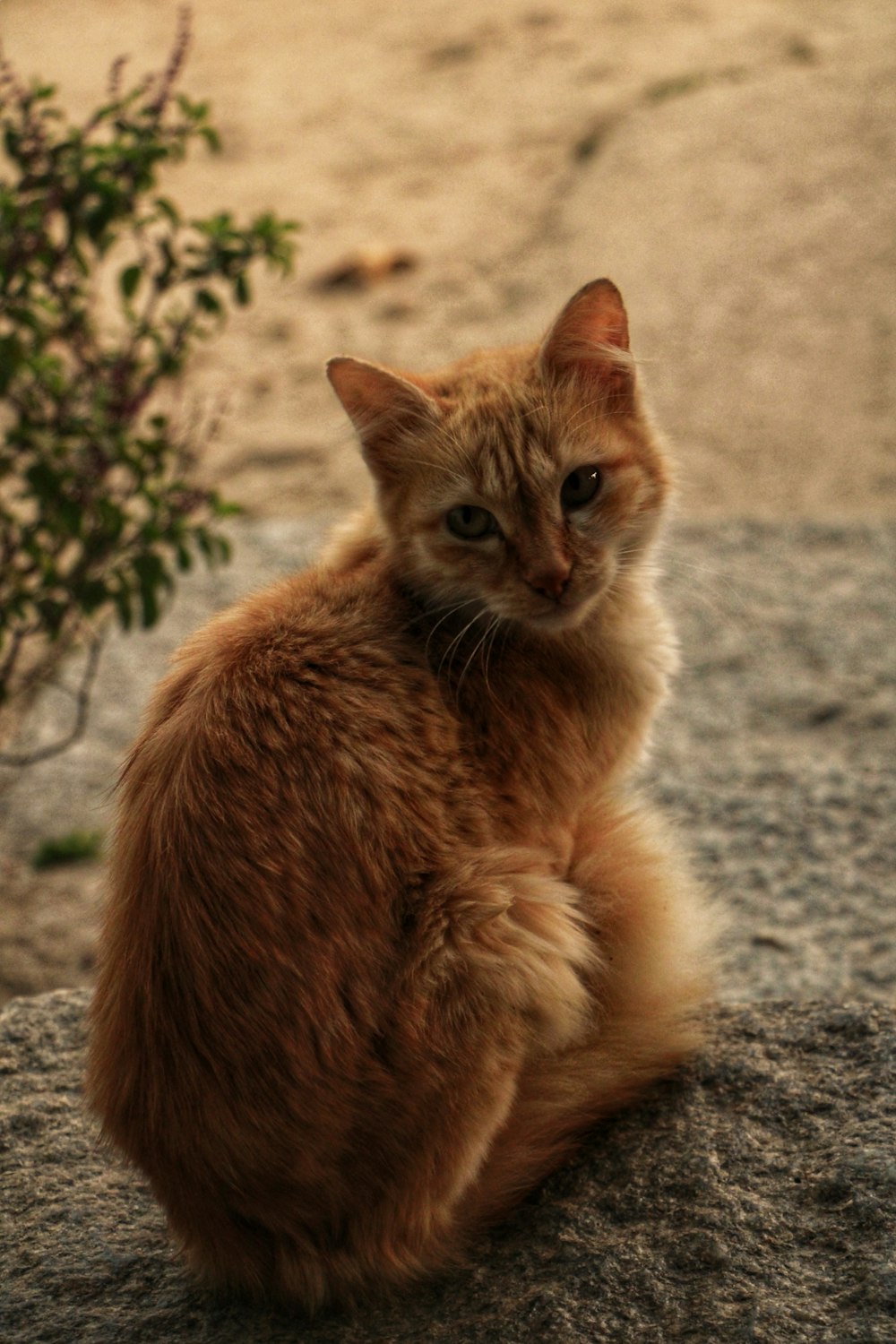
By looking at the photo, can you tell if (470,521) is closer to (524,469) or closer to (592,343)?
(524,469)

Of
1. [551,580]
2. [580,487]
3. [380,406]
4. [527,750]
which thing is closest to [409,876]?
[527,750]

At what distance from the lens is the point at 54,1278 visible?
2488 millimetres

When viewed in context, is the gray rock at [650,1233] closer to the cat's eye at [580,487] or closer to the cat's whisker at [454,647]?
the cat's whisker at [454,647]

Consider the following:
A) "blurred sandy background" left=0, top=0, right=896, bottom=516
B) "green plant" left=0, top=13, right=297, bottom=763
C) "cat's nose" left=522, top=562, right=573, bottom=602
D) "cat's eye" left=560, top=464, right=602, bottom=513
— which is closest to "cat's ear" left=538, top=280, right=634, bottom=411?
"cat's eye" left=560, top=464, right=602, bottom=513

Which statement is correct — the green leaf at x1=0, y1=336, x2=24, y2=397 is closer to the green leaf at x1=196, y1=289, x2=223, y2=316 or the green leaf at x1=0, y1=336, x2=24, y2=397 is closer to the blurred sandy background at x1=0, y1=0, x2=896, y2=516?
the green leaf at x1=196, y1=289, x2=223, y2=316

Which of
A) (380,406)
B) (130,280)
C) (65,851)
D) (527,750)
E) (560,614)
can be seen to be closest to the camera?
(527,750)

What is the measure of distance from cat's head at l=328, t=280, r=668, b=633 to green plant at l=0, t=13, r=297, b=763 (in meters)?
1.18

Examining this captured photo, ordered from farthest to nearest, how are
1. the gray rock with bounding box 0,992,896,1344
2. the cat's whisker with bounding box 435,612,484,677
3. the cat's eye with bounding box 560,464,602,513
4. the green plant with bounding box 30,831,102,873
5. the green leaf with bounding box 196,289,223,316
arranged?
the green plant with bounding box 30,831,102,873, the green leaf with bounding box 196,289,223,316, the cat's eye with bounding box 560,464,602,513, the cat's whisker with bounding box 435,612,484,677, the gray rock with bounding box 0,992,896,1344

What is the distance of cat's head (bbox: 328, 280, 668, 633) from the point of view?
109 inches

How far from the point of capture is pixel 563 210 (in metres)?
9.04

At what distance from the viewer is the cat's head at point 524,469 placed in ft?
9.12

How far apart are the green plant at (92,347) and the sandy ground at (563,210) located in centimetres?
123

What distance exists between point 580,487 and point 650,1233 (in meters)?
1.38

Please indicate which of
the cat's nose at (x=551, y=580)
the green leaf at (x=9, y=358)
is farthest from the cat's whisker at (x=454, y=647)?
the green leaf at (x=9, y=358)
